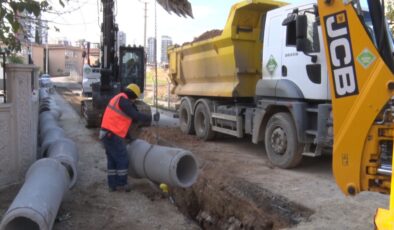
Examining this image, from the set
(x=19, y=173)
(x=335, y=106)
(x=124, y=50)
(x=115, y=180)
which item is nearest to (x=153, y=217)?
(x=115, y=180)

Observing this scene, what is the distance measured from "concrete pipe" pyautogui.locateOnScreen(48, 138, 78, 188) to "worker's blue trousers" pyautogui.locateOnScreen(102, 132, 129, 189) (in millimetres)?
553

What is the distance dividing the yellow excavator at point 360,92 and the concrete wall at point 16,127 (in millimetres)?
4565

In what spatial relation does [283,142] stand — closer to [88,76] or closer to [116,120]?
[116,120]

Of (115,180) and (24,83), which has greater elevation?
(24,83)

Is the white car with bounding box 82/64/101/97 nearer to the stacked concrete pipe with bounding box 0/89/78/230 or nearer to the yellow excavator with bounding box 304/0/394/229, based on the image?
the stacked concrete pipe with bounding box 0/89/78/230

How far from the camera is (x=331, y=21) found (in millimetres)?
4004

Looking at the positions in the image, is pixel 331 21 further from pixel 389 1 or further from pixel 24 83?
pixel 389 1

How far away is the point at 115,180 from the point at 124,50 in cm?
853

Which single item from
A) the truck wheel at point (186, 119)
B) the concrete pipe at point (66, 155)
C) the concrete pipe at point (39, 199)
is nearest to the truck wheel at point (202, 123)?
the truck wheel at point (186, 119)

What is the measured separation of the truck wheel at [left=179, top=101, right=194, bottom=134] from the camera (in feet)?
41.2

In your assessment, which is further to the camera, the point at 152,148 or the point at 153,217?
the point at 152,148

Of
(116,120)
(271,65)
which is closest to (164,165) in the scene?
(116,120)

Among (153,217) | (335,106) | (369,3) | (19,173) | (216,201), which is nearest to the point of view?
(369,3)

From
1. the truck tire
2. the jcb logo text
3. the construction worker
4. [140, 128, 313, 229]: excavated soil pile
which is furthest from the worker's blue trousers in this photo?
the jcb logo text
